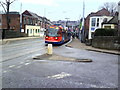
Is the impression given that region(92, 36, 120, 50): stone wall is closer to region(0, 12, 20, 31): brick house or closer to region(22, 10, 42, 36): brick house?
region(0, 12, 20, 31): brick house

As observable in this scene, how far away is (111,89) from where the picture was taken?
5555 mm

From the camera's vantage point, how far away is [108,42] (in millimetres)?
19828

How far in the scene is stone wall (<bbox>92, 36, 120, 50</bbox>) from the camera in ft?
62.2

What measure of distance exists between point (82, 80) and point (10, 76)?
2.98m

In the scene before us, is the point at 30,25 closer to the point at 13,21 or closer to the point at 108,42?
the point at 13,21

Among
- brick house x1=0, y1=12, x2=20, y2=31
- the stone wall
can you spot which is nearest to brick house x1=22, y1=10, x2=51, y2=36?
brick house x1=0, y1=12, x2=20, y2=31

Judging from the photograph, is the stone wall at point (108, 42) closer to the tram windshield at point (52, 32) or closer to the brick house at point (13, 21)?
the tram windshield at point (52, 32)

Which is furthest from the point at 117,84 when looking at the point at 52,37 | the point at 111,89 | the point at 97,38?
the point at 52,37

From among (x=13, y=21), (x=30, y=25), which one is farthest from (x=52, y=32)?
(x=30, y=25)

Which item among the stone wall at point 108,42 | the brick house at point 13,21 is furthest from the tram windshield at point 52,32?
the brick house at point 13,21

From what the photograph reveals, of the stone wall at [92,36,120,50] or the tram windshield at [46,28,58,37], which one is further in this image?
the tram windshield at [46,28,58,37]


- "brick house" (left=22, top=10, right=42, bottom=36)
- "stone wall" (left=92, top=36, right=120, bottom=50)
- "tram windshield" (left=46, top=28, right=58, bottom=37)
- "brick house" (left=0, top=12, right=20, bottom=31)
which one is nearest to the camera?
"stone wall" (left=92, top=36, right=120, bottom=50)

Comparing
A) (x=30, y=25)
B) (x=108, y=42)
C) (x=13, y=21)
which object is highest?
(x=13, y=21)

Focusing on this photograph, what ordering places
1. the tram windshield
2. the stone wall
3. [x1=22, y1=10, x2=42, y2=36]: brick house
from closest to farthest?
the stone wall → the tram windshield → [x1=22, y1=10, x2=42, y2=36]: brick house
